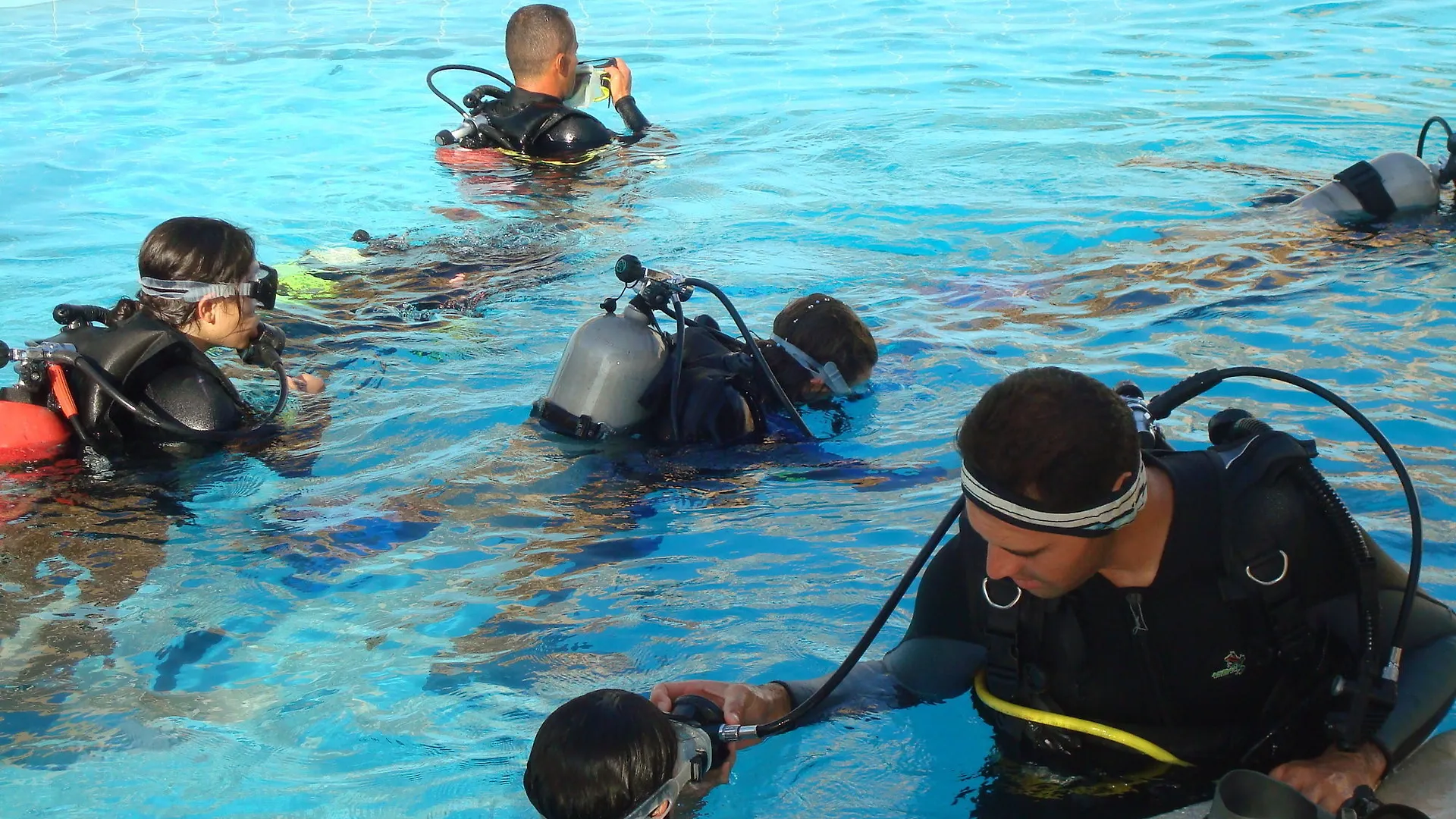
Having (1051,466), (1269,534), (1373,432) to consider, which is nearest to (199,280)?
(1051,466)

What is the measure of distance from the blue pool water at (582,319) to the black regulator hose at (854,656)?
49 centimetres

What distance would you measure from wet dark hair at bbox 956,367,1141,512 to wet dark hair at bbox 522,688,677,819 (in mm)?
784

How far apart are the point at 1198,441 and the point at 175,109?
9625mm

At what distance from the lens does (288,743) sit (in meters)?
3.18

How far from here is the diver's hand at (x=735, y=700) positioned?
255 centimetres

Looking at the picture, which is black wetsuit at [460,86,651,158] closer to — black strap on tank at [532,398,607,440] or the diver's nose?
black strap on tank at [532,398,607,440]

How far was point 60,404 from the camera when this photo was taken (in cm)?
406

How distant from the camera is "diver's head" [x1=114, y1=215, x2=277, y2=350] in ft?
14.3

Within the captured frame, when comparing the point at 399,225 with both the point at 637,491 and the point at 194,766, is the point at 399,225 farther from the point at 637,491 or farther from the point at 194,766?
the point at 194,766

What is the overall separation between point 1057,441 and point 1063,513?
13 cm

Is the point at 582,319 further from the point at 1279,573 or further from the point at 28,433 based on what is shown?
the point at 1279,573

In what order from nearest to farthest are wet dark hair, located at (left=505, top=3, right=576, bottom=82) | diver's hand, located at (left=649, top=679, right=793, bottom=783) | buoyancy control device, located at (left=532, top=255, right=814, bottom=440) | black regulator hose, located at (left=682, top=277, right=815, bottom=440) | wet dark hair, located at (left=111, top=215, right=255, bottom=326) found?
diver's hand, located at (left=649, top=679, right=793, bottom=783) < black regulator hose, located at (left=682, top=277, right=815, bottom=440) < buoyancy control device, located at (left=532, top=255, right=814, bottom=440) < wet dark hair, located at (left=111, top=215, right=255, bottom=326) < wet dark hair, located at (left=505, top=3, right=576, bottom=82)

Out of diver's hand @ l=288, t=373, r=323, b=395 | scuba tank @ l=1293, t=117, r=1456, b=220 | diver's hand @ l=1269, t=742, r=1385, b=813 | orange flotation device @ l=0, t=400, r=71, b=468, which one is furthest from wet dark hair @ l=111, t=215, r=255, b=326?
scuba tank @ l=1293, t=117, r=1456, b=220

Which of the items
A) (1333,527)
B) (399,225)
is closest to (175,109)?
(399,225)
